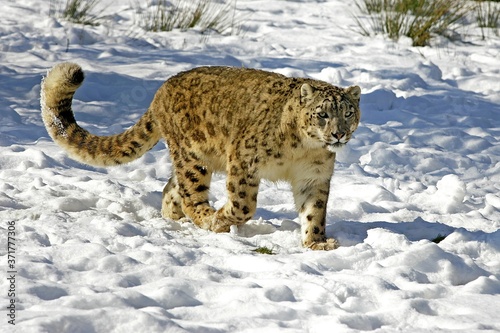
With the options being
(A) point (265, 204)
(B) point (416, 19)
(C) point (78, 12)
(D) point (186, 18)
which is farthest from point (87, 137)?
(B) point (416, 19)

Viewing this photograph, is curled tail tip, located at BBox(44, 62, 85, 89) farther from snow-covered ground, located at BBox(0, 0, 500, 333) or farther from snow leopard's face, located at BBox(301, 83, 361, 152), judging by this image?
snow leopard's face, located at BBox(301, 83, 361, 152)

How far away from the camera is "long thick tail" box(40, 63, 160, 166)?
7.20 meters

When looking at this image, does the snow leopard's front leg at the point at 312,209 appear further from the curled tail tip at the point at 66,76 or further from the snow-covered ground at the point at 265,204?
the curled tail tip at the point at 66,76

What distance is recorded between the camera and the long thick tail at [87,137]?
7.20 m

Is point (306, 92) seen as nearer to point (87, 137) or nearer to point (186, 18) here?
point (87, 137)

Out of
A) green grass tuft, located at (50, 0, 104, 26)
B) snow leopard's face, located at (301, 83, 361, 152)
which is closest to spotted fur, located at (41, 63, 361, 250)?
snow leopard's face, located at (301, 83, 361, 152)

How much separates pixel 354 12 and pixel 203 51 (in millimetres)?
3352

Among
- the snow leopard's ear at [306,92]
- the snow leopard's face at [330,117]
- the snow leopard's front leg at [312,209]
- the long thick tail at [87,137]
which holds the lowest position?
the snow leopard's front leg at [312,209]

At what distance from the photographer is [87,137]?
7281 millimetres

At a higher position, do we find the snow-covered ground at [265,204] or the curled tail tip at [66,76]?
the curled tail tip at [66,76]

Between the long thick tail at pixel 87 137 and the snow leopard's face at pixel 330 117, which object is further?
the long thick tail at pixel 87 137

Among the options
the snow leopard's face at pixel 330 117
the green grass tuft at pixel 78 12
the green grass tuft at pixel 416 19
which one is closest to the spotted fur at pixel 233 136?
the snow leopard's face at pixel 330 117

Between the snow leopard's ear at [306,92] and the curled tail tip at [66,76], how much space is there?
Result: 5.87 ft

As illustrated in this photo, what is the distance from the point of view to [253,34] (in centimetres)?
1299
